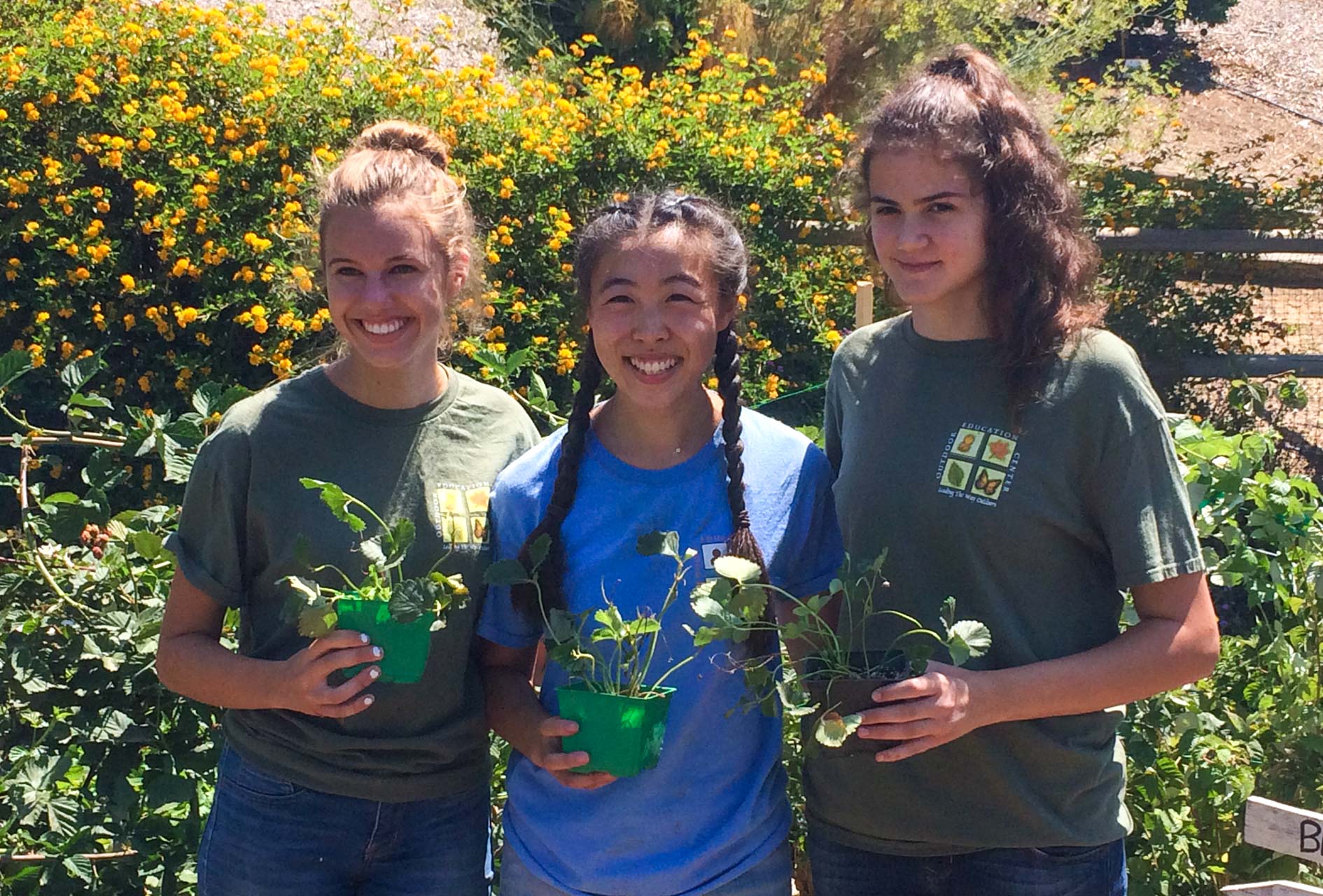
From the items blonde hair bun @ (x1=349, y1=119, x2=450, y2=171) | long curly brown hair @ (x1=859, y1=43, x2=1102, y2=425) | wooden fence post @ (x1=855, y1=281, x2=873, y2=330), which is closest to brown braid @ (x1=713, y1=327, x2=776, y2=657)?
long curly brown hair @ (x1=859, y1=43, x2=1102, y2=425)

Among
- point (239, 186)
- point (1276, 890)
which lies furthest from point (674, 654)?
point (239, 186)

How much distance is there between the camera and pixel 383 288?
1.70 m

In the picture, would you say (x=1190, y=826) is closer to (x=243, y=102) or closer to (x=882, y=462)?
(x=882, y=462)

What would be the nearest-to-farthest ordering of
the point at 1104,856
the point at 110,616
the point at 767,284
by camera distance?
the point at 1104,856 < the point at 110,616 < the point at 767,284

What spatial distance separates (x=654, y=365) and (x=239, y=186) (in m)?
3.55

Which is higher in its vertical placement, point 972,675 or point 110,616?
point 972,675

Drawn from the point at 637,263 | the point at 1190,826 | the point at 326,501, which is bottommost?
the point at 1190,826

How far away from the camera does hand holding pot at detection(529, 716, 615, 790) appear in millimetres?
1511

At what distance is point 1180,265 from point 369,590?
4884 millimetres

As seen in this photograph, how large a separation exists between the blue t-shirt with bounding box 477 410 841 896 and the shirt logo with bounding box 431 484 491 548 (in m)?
0.03

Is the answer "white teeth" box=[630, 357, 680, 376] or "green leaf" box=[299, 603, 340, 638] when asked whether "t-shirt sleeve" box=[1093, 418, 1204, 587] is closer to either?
"white teeth" box=[630, 357, 680, 376]

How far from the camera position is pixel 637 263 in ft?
5.34

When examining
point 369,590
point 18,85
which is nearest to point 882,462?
point 369,590

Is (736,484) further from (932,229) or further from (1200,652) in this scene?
(1200,652)
